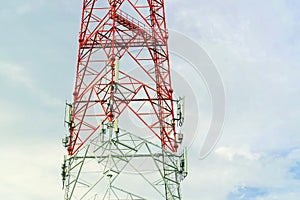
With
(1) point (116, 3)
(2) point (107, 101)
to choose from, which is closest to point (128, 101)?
(2) point (107, 101)

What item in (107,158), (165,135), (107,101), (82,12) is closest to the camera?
(107,158)

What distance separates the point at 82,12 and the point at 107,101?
1026cm

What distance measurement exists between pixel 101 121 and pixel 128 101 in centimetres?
304

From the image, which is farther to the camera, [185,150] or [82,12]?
[82,12]

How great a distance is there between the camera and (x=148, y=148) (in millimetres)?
38438

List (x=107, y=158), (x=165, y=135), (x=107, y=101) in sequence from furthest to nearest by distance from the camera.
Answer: (x=165, y=135) < (x=107, y=101) < (x=107, y=158)

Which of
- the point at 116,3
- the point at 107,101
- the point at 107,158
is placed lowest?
the point at 107,158

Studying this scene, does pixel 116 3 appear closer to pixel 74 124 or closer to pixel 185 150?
pixel 74 124

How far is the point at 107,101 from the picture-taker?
128 ft

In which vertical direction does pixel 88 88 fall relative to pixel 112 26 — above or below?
below

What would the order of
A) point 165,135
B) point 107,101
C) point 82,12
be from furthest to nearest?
point 82,12, point 165,135, point 107,101

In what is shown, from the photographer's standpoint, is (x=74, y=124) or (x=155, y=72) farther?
(x=155, y=72)

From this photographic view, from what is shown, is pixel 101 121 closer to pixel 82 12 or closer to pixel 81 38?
pixel 81 38

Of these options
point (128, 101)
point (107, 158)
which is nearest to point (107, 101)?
point (128, 101)
